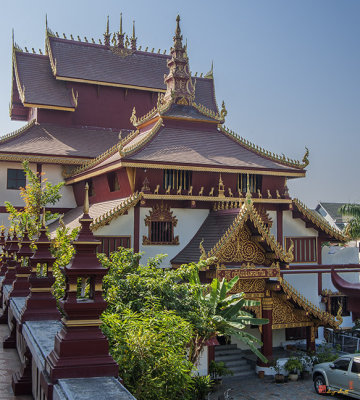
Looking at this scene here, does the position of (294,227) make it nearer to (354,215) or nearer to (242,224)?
(242,224)

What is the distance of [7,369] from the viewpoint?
8.45 metres

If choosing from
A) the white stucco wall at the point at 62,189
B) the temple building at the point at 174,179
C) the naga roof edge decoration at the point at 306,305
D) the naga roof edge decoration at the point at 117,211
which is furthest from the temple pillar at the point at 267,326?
the white stucco wall at the point at 62,189

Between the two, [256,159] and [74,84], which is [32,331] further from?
[74,84]

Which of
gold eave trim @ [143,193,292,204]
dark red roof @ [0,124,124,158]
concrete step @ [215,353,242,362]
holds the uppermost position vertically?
dark red roof @ [0,124,124,158]

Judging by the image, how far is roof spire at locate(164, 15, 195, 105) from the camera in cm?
2328

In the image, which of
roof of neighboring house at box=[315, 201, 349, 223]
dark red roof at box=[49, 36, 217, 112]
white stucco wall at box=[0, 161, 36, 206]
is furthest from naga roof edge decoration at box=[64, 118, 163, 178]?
roof of neighboring house at box=[315, 201, 349, 223]

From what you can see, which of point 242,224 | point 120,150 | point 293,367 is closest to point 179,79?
point 120,150

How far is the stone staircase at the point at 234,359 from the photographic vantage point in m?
18.8

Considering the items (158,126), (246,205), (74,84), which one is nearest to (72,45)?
(74,84)

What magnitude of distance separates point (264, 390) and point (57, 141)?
51.1 feet

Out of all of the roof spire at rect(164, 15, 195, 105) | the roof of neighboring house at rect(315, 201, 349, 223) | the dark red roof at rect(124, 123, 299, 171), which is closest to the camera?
the dark red roof at rect(124, 123, 299, 171)

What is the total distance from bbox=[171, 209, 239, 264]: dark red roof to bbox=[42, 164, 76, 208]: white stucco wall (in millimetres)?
8086

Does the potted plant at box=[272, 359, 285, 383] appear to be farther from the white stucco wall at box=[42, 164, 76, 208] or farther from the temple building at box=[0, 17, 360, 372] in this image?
the white stucco wall at box=[42, 164, 76, 208]

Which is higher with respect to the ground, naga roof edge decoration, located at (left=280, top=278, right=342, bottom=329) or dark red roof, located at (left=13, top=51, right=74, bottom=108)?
dark red roof, located at (left=13, top=51, right=74, bottom=108)
